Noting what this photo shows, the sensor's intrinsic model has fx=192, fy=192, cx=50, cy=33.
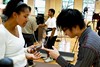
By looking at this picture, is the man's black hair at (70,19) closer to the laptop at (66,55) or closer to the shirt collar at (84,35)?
the shirt collar at (84,35)

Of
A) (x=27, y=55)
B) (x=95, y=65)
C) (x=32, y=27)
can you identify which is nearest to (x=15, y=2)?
(x=27, y=55)

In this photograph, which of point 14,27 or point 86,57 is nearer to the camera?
point 86,57

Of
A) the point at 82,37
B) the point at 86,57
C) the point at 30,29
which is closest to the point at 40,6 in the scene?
the point at 30,29

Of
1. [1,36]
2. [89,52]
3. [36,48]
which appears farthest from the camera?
[36,48]

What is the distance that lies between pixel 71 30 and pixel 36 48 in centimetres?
72

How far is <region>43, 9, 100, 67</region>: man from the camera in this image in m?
1.18

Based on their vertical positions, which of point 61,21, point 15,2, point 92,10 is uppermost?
point 15,2

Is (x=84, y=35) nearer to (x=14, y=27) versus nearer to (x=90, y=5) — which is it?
(x=14, y=27)

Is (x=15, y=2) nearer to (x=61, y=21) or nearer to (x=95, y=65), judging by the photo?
(x=61, y=21)

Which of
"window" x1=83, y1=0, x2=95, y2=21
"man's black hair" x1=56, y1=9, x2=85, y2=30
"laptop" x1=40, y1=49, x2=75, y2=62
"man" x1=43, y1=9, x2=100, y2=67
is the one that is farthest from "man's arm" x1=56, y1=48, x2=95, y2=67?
"window" x1=83, y1=0, x2=95, y2=21

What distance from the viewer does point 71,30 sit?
125cm

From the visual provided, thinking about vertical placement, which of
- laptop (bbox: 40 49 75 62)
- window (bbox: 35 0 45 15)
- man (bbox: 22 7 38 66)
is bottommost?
laptop (bbox: 40 49 75 62)

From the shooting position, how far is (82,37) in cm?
127

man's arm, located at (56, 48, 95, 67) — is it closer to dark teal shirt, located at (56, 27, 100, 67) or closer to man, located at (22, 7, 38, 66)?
dark teal shirt, located at (56, 27, 100, 67)
